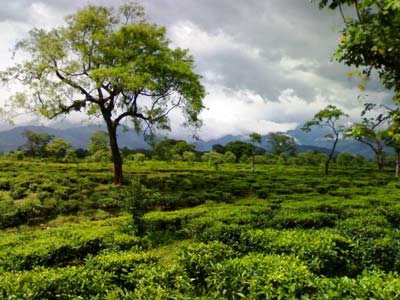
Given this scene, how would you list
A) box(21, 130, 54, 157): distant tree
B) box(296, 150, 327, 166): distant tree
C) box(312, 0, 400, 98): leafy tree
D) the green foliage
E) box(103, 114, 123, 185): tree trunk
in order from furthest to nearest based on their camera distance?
box(21, 130, 54, 157): distant tree
box(296, 150, 327, 166): distant tree
box(103, 114, 123, 185): tree trunk
the green foliage
box(312, 0, 400, 98): leafy tree

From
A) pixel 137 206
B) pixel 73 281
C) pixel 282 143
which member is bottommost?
pixel 73 281

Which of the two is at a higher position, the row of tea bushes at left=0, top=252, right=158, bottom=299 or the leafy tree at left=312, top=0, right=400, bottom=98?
the leafy tree at left=312, top=0, right=400, bottom=98

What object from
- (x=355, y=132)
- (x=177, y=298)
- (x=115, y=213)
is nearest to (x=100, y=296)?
(x=177, y=298)

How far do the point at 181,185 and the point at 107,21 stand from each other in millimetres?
13574

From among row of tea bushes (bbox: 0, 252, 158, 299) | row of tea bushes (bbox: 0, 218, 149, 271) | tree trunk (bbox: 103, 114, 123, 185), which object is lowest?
row of tea bushes (bbox: 0, 218, 149, 271)

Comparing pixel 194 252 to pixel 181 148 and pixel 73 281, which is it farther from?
pixel 181 148

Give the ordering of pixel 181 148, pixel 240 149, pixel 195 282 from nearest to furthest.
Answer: pixel 195 282 → pixel 181 148 → pixel 240 149

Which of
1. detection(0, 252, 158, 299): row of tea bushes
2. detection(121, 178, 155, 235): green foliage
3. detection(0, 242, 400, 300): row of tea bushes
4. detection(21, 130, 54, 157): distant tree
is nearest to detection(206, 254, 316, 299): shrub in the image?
detection(0, 242, 400, 300): row of tea bushes

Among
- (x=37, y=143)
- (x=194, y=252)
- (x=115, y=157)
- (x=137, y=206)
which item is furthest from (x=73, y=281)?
(x=37, y=143)

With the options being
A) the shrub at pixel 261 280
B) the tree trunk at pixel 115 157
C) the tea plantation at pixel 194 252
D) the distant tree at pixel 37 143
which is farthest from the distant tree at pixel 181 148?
the shrub at pixel 261 280

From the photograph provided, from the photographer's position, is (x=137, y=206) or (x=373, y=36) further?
(x=137, y=206)

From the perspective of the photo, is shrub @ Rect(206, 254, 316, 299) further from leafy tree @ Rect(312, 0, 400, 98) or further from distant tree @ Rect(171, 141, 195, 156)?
distant tree @ Rect(171, 141, 195, 156)

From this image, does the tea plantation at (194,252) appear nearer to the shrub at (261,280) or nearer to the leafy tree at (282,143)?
the shrub at (261,280)

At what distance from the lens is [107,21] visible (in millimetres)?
22062
